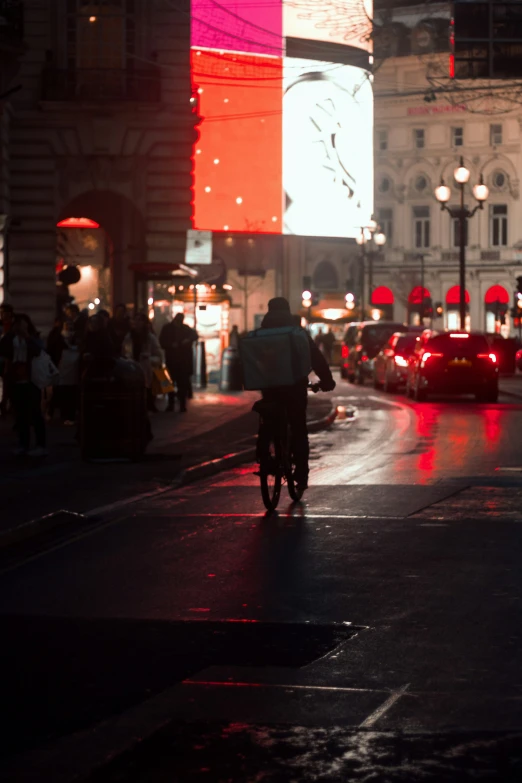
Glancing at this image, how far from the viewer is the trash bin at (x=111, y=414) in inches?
685

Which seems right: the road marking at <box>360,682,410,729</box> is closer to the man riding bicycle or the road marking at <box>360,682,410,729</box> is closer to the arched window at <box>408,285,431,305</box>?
the man riding bicycle

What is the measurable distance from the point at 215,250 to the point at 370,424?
54142 millimetres

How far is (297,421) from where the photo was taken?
13.3m

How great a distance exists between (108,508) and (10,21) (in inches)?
568

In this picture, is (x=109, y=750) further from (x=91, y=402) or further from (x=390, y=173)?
(x=390, y=173)

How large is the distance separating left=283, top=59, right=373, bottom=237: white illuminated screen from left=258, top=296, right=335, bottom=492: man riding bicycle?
54629mm

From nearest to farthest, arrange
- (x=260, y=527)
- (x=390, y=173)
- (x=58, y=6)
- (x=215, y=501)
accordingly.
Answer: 1. (x=260, y=527)
2. (x=215, y=501)
3. (x=58, y=6)
4. (x=390, y=173)

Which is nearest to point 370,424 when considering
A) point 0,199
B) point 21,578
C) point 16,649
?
point 0,199

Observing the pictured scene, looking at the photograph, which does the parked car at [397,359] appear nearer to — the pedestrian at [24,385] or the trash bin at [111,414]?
the pedestrian at [24,385]

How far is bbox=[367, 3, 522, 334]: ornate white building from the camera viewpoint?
10069cm

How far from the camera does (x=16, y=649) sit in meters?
7.27

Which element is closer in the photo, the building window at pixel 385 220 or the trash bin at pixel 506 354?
the trash bin at pixel 506 354

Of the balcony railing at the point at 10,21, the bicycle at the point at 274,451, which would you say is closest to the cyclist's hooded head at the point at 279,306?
the bicycle at the point at 274,451

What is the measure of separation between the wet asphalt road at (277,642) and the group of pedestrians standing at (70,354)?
455 centimetres
